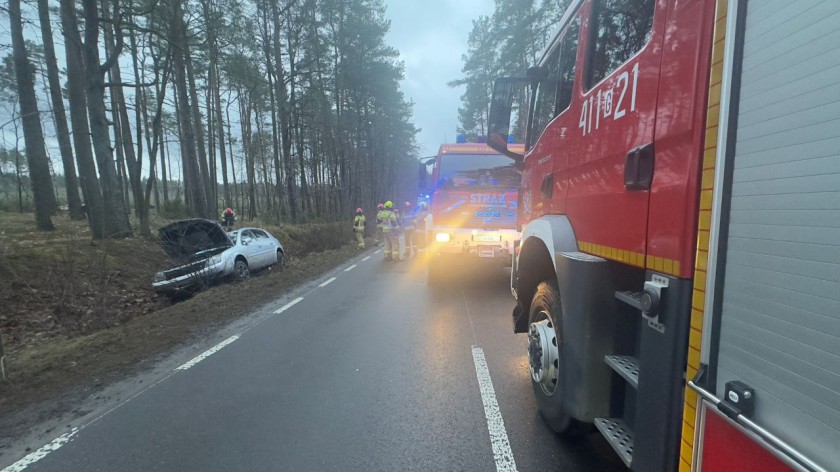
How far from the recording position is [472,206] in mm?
8242

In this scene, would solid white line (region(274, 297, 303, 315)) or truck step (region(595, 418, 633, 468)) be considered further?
solid white line (region(274, 297, 303, 315))

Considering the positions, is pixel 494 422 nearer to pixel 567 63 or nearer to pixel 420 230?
pixel 567 63

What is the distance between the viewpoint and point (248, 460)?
289 cm

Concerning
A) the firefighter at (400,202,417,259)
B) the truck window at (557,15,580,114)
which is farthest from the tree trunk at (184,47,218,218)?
the truck window at (557,15,580,114)

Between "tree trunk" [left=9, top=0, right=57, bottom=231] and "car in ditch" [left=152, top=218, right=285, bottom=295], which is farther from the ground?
"tree trunk" [left=9, top=0, right=57, bottom=231]

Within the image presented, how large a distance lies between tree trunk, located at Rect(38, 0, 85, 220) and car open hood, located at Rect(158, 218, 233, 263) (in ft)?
12.4

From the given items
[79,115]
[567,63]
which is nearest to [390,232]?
[79,115]

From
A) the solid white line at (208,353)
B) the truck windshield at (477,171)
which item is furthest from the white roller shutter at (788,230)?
the truck windshield at (477,171)

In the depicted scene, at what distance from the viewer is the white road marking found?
2871 millimetres

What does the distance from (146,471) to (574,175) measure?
138 inches

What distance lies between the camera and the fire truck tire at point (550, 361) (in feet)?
8.75

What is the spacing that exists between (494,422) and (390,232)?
35.2 feet

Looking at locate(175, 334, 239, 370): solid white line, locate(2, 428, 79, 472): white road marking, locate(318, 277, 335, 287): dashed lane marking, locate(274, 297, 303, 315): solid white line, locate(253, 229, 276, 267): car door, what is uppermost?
locate(253, 229, 276, 267): car door

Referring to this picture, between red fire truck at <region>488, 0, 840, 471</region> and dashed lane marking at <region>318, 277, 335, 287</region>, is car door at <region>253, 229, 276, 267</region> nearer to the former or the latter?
dashed lane marking at <region>318, 277, 335, 287</region>
